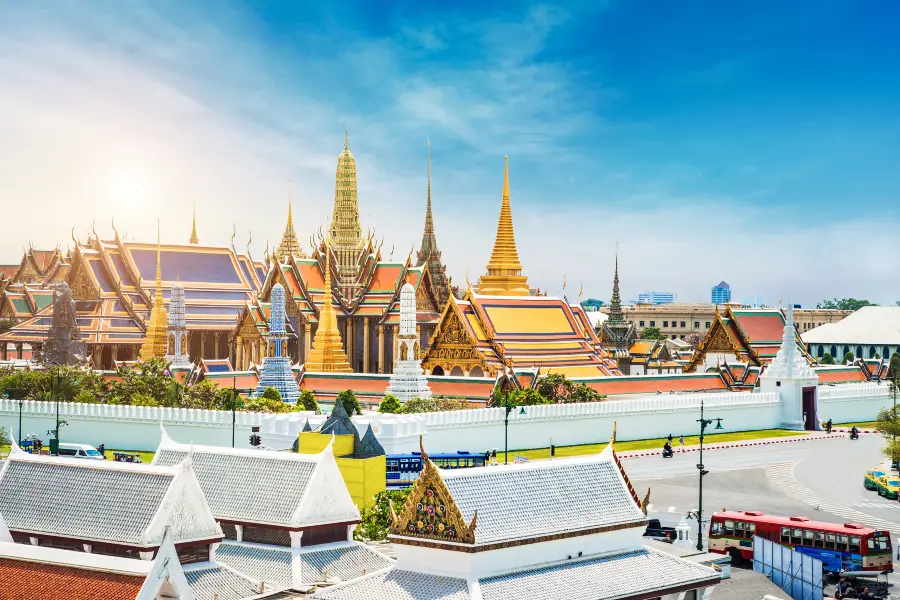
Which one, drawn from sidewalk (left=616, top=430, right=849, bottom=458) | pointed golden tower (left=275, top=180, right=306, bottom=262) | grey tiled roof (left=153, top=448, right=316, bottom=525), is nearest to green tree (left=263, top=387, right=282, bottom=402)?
sidewalk (left=616, top=430, right=849, bottom=458)

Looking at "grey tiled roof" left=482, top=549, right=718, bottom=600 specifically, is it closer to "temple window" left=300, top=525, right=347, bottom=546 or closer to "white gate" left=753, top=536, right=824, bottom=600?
"temple window" left=300, top=525, right=347, bottom=546

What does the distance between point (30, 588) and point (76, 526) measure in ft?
9.58

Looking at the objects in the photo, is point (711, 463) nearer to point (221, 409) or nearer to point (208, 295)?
point (221, 409)

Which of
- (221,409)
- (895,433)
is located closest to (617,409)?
(895,433)

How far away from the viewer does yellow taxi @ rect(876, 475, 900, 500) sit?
128 ft

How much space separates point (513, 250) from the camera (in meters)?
73.7

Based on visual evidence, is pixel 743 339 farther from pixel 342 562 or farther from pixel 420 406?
pixel 342 562

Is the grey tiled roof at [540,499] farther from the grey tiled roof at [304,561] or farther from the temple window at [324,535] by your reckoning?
the temple window at [324,535]

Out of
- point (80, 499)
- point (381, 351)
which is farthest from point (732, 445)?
point (80, 499)

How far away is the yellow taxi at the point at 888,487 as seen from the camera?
39.1 meters

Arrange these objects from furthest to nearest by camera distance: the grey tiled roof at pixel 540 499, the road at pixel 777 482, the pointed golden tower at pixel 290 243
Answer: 1. the pointed golden tower at pixel 290 243
2. the road at pixel 777 482
3. the grey tiled roof at pixel 540 499

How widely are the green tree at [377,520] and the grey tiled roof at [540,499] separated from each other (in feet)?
20.9

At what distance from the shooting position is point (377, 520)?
26875 millimetres

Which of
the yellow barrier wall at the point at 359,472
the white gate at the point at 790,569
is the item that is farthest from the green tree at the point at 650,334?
the yellow barrier wall at the point at 359,472
